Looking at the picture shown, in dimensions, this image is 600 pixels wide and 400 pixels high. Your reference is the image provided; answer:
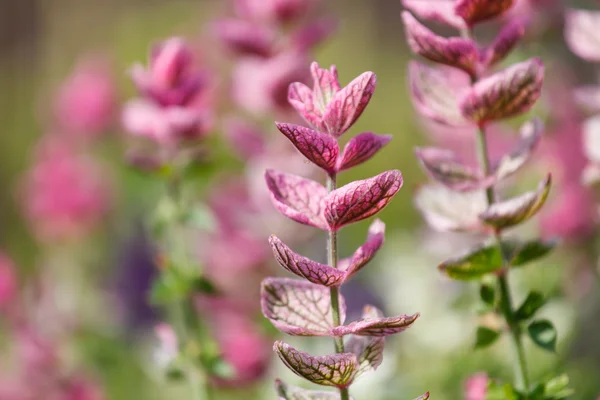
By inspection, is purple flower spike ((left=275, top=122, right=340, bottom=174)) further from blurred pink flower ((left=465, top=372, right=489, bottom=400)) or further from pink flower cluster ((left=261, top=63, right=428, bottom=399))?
blurred pink flower ((left=465, top=372, right=489, bottom=400))

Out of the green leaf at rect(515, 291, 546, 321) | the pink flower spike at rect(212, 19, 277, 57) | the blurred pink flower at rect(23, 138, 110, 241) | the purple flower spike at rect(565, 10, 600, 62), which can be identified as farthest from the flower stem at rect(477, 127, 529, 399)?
the blurred pink flower at rect(23, 138, 110, 241)

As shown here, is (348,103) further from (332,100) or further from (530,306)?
(530,306)

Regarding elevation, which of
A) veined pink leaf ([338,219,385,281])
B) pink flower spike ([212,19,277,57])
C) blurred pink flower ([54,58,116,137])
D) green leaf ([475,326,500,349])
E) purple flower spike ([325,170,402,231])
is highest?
blurred pink flower ([54,58,116,137])

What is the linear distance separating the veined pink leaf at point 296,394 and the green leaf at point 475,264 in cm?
8

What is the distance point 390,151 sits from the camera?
1.67 meters

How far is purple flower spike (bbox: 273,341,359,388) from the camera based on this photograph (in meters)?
0.31

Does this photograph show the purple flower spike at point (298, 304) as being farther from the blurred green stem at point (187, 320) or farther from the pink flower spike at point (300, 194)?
the blurred green stem at point (187, 320)

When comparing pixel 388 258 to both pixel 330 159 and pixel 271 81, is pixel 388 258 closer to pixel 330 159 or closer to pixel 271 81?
pixel 271 81

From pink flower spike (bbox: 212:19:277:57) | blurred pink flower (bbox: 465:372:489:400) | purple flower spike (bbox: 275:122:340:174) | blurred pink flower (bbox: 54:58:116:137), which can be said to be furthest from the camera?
blurred pink flower (bbox: 54:58:116:137)

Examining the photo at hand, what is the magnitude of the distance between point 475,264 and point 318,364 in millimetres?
106

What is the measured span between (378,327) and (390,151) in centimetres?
137

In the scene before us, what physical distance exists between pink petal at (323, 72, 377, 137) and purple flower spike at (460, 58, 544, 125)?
0.08 m

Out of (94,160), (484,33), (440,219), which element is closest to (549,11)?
(440,219)

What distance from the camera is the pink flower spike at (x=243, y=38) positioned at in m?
0.59
